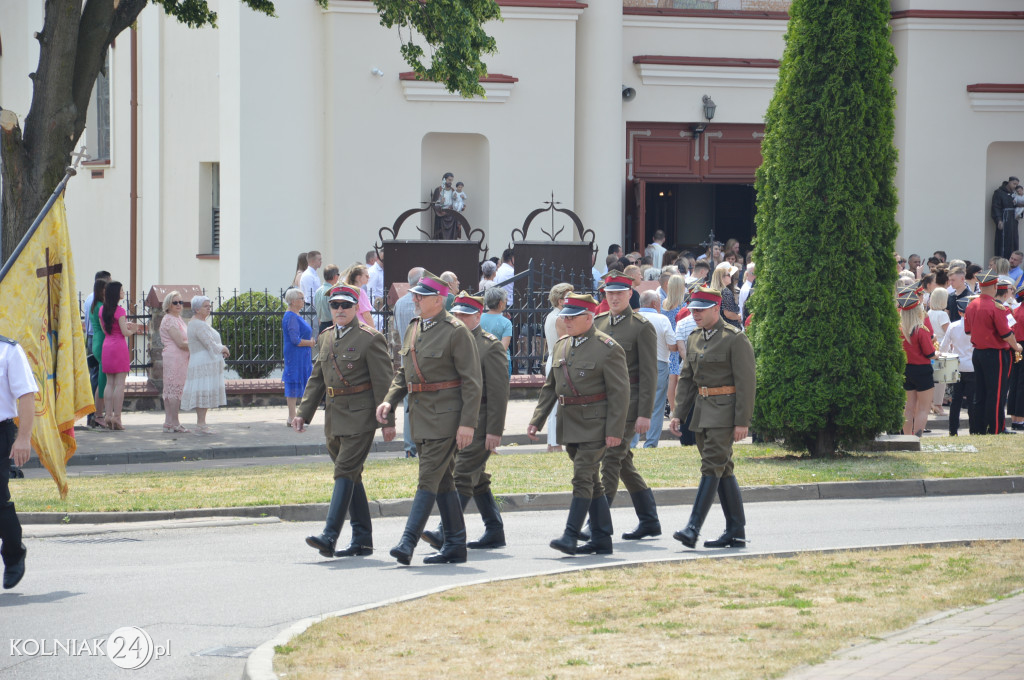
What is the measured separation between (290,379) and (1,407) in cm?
967

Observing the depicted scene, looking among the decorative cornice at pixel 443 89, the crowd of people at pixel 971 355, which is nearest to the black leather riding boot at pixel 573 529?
the crowd of people at pixel 971 355

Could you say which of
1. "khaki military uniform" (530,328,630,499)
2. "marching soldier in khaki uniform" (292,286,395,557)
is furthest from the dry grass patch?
"marching soldier in khaki uniform" (292,286,395,557)

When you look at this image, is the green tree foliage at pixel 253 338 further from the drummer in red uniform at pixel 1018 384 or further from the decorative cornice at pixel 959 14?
the decorative cornice at pixel 959 14

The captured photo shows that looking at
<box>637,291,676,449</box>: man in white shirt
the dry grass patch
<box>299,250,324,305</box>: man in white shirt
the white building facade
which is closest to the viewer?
the dry grass patch

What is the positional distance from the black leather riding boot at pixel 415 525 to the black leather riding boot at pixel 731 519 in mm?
2134

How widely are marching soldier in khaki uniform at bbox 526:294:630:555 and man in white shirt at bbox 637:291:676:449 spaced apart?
→ 217 inches

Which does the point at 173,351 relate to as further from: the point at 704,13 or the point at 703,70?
the point at 704,13

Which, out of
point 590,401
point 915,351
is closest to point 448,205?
point 915,351

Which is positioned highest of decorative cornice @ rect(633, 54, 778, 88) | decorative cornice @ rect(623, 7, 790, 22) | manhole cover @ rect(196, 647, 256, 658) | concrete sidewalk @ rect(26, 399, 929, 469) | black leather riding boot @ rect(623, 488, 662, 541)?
decorative cornice @ rect(623, 7, 790, 22)

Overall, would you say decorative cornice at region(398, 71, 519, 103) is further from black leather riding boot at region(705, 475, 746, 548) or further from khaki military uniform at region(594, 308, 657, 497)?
black leather riding boot at region(705, 475, 746, 548)

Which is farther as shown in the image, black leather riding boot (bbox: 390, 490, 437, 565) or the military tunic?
the military tunic

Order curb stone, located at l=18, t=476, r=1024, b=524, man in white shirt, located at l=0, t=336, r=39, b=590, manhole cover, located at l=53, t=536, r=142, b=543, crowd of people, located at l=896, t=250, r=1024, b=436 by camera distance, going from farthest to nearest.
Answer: crowd of people, located at l=896, t=250, r=1024, b=436, curb stone, located at l=18, t=476, r=1024, b=524, manhole cover, located at l=53, t=536, r=142, b=543, man in white shirt, located at l=0, t=336, r=39, b=590

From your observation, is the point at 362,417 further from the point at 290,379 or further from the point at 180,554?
the point at 290,379

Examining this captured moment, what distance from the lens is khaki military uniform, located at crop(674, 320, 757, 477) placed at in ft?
34.1
